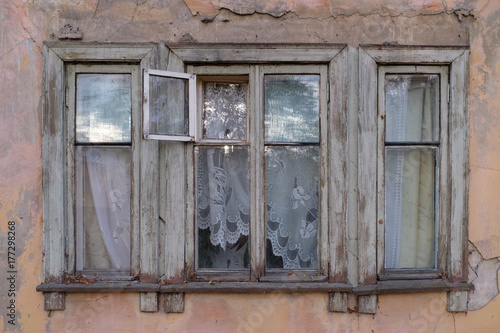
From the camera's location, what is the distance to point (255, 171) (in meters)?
3.47

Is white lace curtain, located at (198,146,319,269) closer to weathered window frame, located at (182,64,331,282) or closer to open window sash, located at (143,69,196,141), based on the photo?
weathered window frame, located at (182,64,331,282)

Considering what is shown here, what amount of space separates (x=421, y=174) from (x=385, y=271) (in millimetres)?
915

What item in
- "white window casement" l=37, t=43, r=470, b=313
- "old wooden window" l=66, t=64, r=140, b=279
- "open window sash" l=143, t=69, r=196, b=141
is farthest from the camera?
"old wooden window" l=66, t=64, r=140, b=279

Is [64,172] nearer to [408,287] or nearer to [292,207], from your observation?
[292,207]

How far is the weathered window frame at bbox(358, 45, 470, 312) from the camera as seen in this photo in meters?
3.43

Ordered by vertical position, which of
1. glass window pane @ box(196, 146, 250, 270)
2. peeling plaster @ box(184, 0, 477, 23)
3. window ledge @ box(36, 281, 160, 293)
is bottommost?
window ledge @ box(36, 281, 160, 293)

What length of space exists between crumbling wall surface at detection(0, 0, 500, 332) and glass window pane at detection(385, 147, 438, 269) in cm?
31

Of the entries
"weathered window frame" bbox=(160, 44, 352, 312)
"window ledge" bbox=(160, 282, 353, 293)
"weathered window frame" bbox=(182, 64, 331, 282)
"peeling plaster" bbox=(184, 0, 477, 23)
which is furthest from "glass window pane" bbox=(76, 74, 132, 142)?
"window ledge" bbox=(160, 282, 353, 293)

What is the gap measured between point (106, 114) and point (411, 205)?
281 centimetres

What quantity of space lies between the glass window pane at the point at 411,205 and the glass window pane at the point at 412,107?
5.6 inches

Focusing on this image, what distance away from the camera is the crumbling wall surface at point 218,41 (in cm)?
342

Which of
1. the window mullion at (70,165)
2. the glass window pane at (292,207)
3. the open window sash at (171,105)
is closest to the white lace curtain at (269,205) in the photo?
the glass window pane at (292,207)

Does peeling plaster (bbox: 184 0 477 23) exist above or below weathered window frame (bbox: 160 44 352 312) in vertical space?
above

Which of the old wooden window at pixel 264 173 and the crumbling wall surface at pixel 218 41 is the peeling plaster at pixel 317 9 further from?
the old wooden window at pixel 264 173
